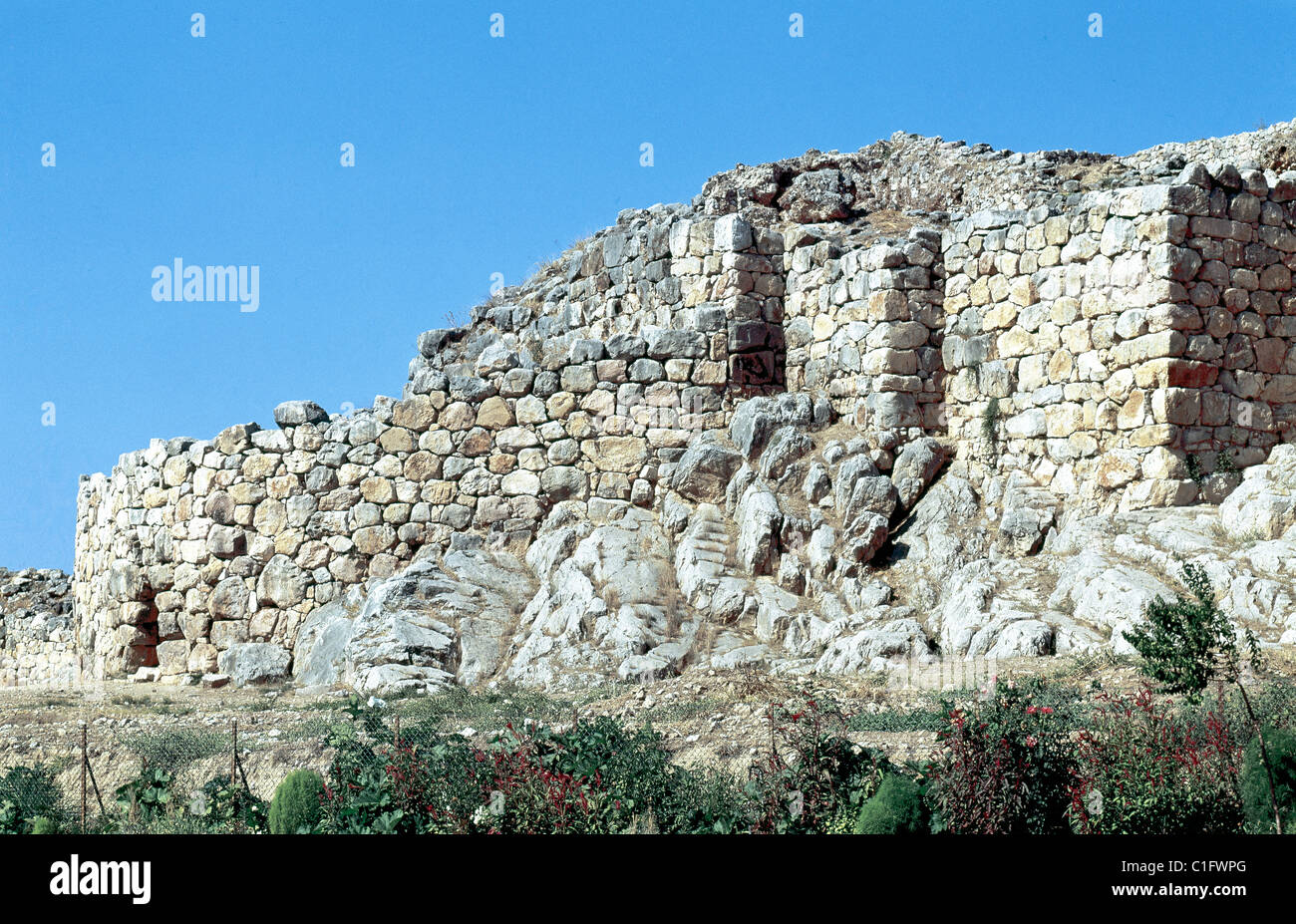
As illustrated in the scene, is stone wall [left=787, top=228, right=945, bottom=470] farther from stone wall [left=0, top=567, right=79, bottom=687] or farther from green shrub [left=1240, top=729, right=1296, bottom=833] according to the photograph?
stone wall [left=0, top=567, right=79, bottom=687]

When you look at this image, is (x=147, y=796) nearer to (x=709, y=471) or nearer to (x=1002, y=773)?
(x=1002, y=773)

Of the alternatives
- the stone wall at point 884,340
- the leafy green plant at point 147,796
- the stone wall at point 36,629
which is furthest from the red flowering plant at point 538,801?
the stone wall at point 36,629

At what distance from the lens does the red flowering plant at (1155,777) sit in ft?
24.6

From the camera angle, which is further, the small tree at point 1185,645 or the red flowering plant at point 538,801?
the small tree at point 1185,645

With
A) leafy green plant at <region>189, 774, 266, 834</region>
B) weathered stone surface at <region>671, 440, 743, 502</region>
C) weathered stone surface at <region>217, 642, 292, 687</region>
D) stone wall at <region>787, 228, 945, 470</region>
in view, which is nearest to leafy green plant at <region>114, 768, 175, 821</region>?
leafy green plant at <region>189, 774, 266, 834</region>

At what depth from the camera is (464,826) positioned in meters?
7.85

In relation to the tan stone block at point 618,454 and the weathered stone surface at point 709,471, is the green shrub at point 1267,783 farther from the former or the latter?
the tan stone block at point 618,454

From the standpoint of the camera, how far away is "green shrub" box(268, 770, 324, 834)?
315 inches

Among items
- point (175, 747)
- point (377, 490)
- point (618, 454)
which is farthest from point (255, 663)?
point (175, 747)

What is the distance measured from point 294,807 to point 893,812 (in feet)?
11.5

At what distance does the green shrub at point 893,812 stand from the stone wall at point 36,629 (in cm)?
1674

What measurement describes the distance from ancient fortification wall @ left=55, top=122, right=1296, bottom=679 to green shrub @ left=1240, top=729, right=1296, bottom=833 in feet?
18.9
